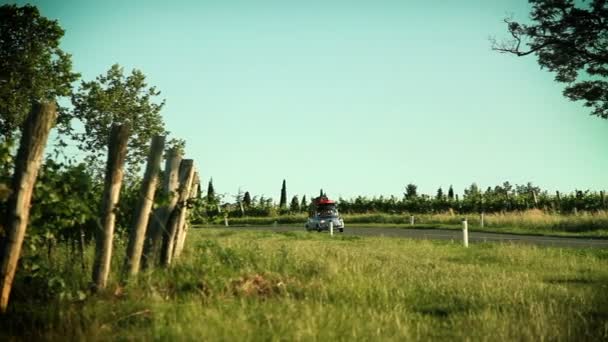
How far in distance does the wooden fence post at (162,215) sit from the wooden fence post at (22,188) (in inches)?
64.2

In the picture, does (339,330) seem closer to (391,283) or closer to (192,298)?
(192,298)

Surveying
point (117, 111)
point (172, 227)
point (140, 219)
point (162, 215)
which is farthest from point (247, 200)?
point (140, 219)

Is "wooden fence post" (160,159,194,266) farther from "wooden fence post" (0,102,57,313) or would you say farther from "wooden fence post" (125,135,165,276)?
"wooden fence post" (0,102,57,313)

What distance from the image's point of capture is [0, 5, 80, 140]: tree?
26.4 meters

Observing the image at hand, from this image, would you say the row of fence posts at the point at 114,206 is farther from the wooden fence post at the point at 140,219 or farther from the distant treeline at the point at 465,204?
the distant treeline at the point at 465,204

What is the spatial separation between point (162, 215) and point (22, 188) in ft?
6.27

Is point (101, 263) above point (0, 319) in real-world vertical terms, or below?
above

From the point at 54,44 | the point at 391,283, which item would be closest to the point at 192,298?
the point at 391,283

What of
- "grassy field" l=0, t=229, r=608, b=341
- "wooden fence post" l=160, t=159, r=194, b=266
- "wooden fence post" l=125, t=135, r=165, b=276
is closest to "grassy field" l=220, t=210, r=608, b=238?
"grassy field" l=0, t=229, r=608, b=341

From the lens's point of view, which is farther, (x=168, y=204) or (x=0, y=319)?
(x=168, y=204)

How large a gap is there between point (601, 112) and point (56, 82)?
29.3m

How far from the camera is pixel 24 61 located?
27031 mm

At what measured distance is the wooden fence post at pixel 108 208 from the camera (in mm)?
5629

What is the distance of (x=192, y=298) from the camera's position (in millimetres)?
5566
